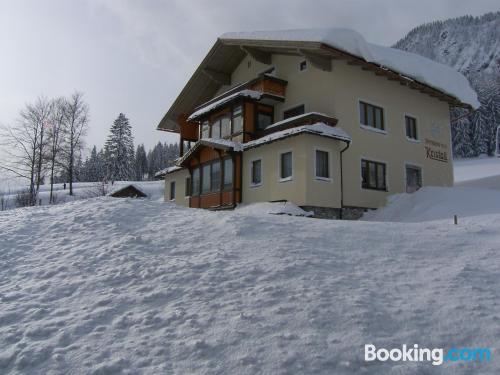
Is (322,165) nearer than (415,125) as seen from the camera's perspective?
Yes

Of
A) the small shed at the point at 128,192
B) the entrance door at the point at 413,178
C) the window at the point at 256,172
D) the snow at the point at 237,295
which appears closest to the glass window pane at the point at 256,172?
the window at the point at 256,172

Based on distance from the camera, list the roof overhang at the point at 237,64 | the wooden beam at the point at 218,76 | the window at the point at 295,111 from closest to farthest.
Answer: the roof overhang at the point at 237,64 → the window at the point at 295,111 → the wooden beam at the point at 218,76

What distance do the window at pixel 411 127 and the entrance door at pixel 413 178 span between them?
1869 millimetres

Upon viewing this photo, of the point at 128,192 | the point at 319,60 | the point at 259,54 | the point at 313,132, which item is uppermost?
the point at 259,54

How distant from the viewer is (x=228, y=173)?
864 inches

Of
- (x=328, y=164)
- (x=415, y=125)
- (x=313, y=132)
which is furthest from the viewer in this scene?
(x=415, y=125)

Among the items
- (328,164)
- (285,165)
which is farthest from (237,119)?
(328,164)

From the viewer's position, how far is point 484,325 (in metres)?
5.53

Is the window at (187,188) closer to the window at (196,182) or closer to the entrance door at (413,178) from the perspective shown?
the window at (196,182)

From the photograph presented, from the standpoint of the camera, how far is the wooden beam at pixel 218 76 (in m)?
27.0

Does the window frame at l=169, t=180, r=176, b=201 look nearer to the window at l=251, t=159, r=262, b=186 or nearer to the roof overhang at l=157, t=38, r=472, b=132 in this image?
the roof overhang at l=157, t=38, r=472, b=132

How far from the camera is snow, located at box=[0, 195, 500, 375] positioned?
492 centimetres

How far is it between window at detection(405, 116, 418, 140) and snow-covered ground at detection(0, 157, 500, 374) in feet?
45.6

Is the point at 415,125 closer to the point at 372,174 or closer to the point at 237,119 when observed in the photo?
the point at 372,174
